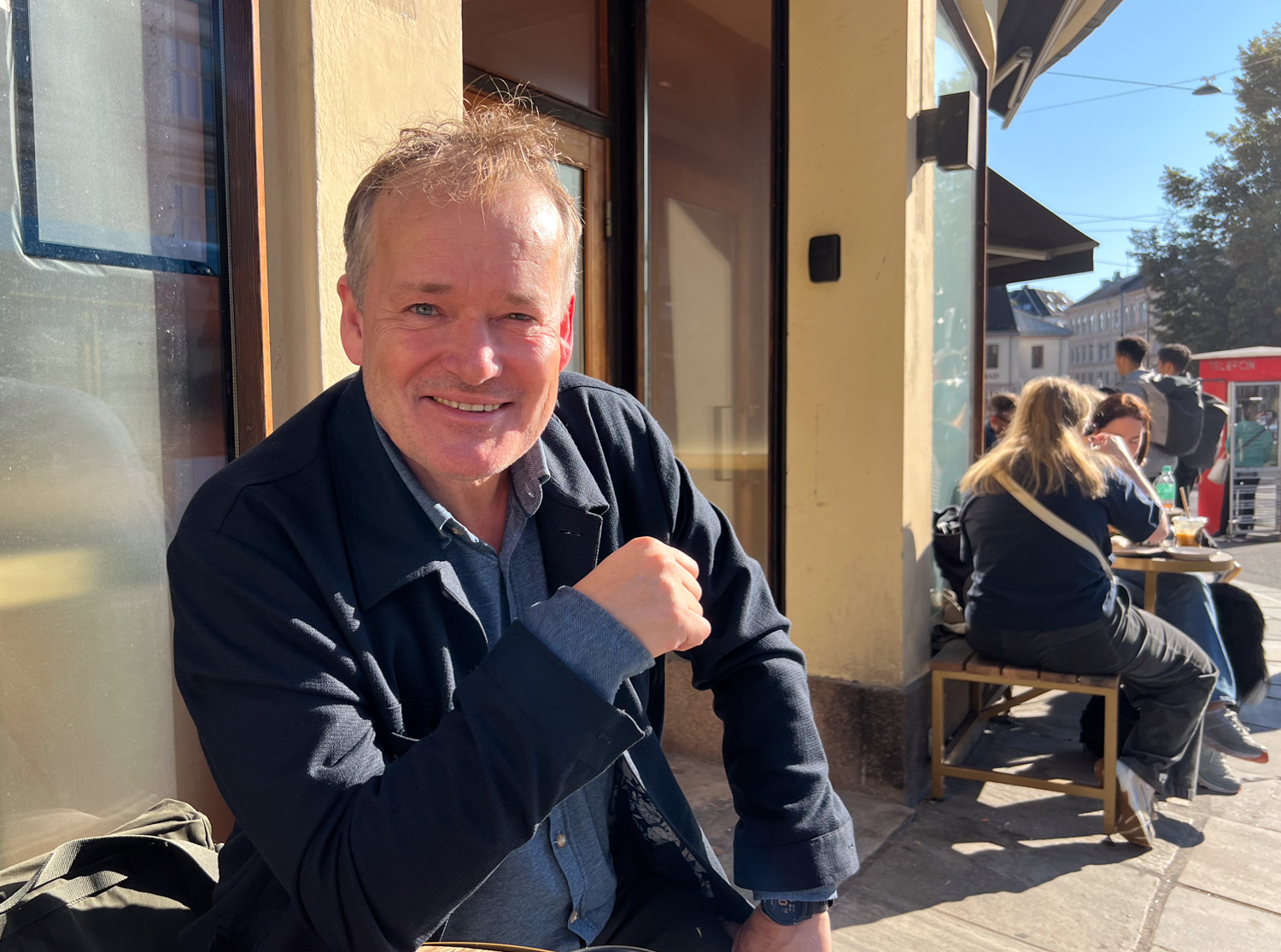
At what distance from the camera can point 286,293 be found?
1.99m

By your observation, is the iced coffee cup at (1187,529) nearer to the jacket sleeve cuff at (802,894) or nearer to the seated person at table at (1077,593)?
the seated person at table at (1077,593)

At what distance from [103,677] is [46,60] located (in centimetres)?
113

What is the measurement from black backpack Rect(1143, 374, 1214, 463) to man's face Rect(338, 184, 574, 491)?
858 centimetres

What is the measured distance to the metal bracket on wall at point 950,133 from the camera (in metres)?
Result: 3.67

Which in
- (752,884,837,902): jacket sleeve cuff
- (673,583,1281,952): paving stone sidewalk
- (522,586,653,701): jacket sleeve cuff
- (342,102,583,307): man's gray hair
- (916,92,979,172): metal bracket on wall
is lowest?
(673,583,1281,952): paving stone sidewalk

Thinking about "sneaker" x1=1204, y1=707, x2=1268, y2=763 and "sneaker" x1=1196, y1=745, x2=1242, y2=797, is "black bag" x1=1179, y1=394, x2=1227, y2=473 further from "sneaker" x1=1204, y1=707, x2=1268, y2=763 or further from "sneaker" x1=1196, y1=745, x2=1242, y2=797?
"sneaker" x1=1196, y1=745, x2=1242, y2=797

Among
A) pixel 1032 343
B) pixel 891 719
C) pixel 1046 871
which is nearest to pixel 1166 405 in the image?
pixel 891 719

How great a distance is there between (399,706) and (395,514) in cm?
25

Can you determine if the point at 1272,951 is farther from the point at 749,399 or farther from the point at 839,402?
the point at 749,399

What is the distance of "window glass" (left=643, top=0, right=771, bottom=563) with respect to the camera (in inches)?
172

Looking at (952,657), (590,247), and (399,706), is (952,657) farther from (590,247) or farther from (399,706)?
(399,706)

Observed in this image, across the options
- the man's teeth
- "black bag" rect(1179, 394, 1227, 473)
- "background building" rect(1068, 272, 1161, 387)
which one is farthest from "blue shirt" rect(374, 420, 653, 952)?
"background building" rect(1068, 272, 1161, 387)

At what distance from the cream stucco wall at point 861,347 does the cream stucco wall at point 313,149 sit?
7.40 ft

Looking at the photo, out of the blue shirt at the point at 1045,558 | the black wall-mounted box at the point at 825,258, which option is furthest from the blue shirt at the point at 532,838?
the blue shirt at the point at 1045,558
